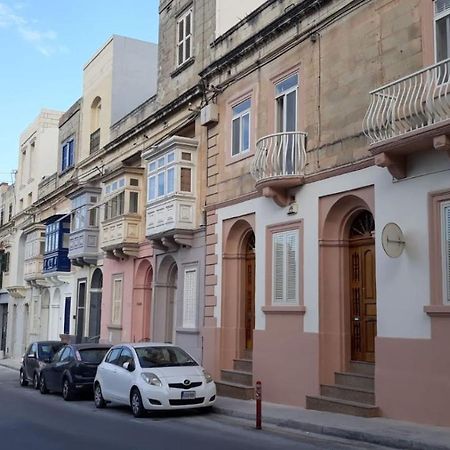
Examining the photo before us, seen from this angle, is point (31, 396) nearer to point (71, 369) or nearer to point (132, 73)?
point (71, 369)

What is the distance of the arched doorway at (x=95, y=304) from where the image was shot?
2908 centimetres

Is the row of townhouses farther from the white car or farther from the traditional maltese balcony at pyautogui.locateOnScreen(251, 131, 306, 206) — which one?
the white car

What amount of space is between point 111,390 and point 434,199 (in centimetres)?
830

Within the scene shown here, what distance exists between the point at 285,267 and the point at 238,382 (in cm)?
361

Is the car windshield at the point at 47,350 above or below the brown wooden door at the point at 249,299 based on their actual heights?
below

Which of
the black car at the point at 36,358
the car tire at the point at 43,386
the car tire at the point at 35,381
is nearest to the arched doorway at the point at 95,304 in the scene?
the black car at the point at 36,358

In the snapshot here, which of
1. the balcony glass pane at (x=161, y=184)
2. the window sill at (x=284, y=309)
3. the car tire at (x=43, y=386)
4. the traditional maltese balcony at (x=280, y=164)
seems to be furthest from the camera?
the balcony glass pane at (x=161, y=184)

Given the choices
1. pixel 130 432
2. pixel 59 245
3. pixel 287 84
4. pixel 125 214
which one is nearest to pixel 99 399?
pixel 130 432

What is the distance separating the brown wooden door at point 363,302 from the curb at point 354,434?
8.45 feet

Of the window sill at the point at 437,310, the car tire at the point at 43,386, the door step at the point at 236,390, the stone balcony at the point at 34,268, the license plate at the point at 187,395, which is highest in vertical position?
the stone balcony at the point at 34,268

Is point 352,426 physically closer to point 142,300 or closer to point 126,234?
point 142,300

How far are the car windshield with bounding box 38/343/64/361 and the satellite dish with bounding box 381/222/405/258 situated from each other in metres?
13.6

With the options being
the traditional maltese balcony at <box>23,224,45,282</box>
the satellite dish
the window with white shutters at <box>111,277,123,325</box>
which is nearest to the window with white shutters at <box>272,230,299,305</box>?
the satellite dish

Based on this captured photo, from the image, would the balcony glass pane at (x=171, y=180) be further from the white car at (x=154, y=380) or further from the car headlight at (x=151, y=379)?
the car headlight at (x=151, y=379)
